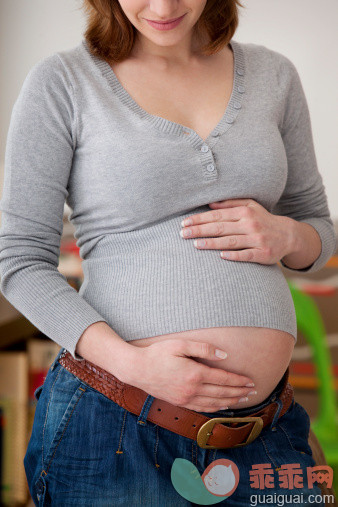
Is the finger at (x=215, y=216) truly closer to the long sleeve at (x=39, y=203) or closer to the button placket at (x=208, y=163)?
the button placket at (x=208, y=163)

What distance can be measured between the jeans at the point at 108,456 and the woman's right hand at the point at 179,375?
0.15 feet

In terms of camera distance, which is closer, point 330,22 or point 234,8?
point 234,8

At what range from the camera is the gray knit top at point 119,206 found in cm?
90

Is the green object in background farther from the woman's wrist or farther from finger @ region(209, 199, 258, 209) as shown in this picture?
the woman's wrist

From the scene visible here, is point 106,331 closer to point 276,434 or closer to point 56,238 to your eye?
point 56,238

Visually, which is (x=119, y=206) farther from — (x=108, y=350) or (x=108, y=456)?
(x=108, y=456)

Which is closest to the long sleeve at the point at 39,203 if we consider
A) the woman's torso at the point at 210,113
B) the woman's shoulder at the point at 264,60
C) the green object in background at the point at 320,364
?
the woman's torso at the point at 210,113

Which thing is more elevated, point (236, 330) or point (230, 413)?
point (236, 330)

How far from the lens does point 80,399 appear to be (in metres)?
0.90

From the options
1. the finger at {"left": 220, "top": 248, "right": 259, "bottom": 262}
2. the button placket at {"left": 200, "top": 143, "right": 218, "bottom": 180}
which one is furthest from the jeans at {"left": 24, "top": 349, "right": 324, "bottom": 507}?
the button placket at {"left": 200, "top": 143, "right": 218, "bottom": 180}

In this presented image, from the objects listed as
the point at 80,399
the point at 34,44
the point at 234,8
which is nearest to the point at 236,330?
the point at 80,399

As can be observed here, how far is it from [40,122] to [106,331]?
1.06 feet

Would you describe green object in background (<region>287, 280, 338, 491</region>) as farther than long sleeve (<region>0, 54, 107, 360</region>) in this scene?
Yes

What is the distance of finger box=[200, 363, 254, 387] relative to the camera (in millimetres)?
852
